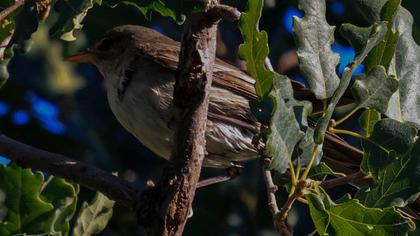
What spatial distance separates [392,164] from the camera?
9.59 feet

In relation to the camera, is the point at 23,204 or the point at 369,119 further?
the point at 23,204

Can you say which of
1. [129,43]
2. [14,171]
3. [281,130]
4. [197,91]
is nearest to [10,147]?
[14,171]

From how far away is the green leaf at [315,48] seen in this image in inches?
115

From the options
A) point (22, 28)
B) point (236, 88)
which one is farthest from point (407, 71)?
point (236, 88)

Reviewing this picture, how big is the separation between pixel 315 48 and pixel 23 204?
1341 millimetres

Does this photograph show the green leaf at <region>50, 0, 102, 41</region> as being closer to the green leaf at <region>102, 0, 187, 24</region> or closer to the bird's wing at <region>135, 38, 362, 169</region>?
the green leaf at <region>102, 0, 187, 24</region>

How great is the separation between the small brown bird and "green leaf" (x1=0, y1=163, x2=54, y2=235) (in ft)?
3.31

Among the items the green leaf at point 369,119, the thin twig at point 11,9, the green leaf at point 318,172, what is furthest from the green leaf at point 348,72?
the thin twig at point 11,9

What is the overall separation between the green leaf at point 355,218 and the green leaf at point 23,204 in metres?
1.24

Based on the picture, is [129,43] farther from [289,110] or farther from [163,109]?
[289,110]

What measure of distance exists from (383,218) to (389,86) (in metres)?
0.38

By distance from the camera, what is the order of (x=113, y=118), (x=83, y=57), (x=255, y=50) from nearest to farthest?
(x=255, y=50), (x=83, y=57), (x=113, y=118)

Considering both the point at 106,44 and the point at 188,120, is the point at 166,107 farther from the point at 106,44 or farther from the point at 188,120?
the point at 188,120

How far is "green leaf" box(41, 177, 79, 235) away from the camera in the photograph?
3689 millimetres
